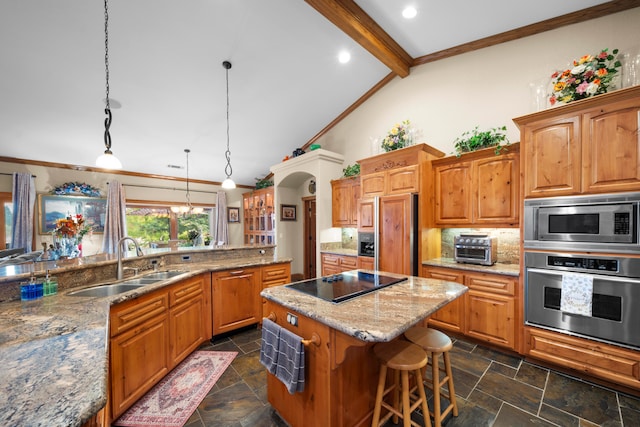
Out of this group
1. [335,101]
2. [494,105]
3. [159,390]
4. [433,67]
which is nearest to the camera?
[159,390]

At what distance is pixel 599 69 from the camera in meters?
A: 2.15

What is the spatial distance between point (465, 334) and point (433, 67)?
3757mm

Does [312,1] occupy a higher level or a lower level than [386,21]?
lower

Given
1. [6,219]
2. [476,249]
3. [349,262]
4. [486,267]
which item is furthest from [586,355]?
[6,219]

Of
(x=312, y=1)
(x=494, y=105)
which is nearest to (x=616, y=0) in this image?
(x=494, y=105)

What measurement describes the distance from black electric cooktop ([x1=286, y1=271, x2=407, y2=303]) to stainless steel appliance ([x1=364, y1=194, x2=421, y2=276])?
1.23 m

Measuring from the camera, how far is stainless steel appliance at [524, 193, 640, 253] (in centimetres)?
195

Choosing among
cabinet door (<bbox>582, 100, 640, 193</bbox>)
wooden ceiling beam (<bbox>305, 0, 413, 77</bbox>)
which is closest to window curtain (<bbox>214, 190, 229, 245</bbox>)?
wooden ceiling beam (<bbox>305, 0, 413, 77</bbox>)

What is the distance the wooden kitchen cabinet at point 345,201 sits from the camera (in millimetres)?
4477

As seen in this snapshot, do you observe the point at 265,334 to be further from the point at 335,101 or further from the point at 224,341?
the point at 335,101

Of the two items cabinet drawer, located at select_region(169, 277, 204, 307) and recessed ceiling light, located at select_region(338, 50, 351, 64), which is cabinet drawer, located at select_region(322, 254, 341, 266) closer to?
cabinet drawer, located at select_region(169, 277, 204, 307)

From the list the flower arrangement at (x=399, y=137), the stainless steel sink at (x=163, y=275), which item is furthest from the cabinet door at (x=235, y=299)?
the flower arrangement at (x=399, y=137)

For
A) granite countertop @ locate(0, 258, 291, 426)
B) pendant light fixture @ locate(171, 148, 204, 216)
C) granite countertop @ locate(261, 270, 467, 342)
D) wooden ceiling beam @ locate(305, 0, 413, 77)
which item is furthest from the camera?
pendant light fixture @ locate(171, 148, 204, 216)

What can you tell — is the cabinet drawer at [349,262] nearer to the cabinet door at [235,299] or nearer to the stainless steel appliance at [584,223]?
the cabinet door at [235,299]
